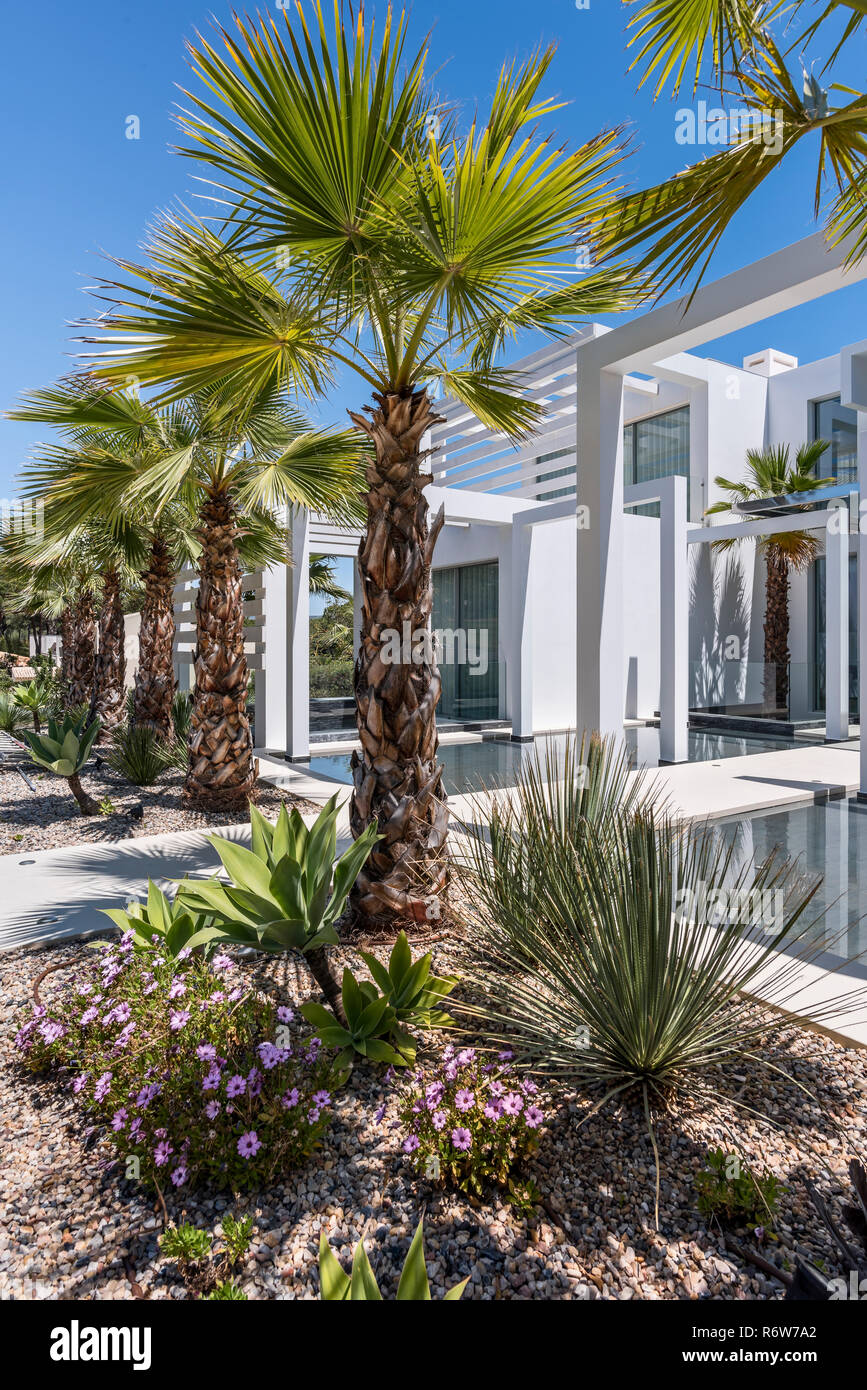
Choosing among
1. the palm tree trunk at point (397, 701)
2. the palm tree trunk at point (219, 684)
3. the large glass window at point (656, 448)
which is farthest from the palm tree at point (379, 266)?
the large glass window at point (656, 448)

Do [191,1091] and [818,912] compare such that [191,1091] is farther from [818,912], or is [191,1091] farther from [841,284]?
[841,284]

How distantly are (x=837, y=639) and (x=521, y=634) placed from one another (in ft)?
18.4

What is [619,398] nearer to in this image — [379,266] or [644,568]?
A: [379,266]

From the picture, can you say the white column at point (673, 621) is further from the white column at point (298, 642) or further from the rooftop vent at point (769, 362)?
the rooftop vent at point (769, 362)

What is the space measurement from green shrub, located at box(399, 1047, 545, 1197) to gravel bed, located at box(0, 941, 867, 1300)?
0.25 ft

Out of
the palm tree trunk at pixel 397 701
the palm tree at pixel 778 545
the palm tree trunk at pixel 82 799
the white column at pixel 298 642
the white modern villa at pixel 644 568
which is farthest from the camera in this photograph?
the palm tree at pixel 778 545

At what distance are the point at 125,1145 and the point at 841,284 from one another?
18.3 ft

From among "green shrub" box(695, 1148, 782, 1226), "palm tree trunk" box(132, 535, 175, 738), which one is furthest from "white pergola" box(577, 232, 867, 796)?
"palm tree trunk" box(132, 535, 175, 738)


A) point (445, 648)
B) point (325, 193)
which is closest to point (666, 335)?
point (325, 193)

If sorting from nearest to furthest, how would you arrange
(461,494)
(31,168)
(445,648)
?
(31,168), (461,494), (445,648)

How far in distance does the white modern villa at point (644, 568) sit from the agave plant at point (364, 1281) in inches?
262

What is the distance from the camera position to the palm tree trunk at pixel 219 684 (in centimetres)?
743

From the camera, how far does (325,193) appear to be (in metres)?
3.15

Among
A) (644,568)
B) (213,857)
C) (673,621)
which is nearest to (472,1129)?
(213,857)
